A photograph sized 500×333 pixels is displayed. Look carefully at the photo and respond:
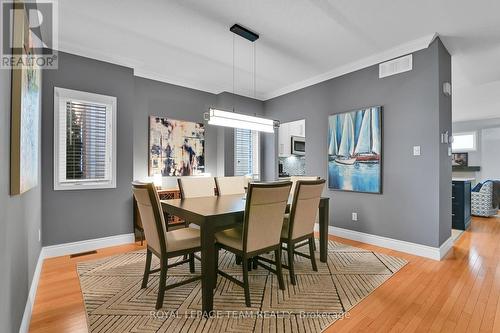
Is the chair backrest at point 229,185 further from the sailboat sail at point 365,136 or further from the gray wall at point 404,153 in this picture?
the sailboat sail at point 365,136

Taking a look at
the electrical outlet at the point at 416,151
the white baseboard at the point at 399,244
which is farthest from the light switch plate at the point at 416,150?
the white baseboard at the point at 399,244

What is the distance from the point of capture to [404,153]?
3273mm

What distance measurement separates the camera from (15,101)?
1282 millimetres

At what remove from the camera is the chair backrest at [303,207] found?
232 cm

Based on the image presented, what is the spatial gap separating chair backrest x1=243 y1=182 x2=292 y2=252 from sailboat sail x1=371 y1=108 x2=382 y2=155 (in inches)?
82.0

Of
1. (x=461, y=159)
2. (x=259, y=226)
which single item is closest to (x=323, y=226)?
(x=259, y=226)

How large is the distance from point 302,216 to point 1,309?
210cm

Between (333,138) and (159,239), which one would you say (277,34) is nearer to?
(333,138)

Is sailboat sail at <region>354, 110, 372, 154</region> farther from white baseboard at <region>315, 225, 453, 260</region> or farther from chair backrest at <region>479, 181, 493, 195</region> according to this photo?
chair backrest at <region>479, 181, 493, 195</region>

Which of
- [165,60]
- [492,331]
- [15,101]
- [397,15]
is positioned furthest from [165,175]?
[492,331]

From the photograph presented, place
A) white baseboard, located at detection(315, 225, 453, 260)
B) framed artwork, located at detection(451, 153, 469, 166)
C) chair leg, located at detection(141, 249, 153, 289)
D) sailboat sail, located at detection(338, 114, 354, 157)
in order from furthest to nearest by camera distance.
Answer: framed artwork, located at detection(451, 153, 469, 166)
sailboat sail, located at detection(338, 114, 354, 157)
white baseboard, located at detection(315, 225, 453, 260)
chair leg, located at detection(141, 249, 153, 289)

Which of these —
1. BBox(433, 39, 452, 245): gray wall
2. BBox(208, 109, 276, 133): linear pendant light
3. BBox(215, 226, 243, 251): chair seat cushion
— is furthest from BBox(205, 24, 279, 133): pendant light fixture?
BBox(433, 39, 452, 245): gray wall

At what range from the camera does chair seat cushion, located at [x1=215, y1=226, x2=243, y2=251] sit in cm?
206

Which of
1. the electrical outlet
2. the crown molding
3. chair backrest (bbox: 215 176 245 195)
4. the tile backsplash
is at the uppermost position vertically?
the crown molding
